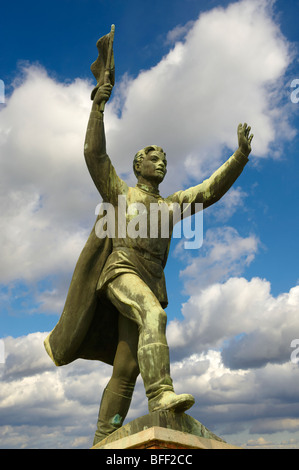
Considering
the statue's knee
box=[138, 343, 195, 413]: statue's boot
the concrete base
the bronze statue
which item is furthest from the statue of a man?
the concrete base

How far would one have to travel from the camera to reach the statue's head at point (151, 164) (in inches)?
267

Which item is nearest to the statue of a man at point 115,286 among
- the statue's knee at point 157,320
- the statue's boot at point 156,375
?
the statue's knee at point 157,320

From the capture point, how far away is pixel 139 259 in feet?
20.7

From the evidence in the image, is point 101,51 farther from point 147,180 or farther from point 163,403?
point 163,403

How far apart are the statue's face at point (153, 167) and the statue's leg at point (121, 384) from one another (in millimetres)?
1787

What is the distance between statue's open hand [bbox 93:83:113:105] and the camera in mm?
6410

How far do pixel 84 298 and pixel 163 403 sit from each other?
5.96 ft

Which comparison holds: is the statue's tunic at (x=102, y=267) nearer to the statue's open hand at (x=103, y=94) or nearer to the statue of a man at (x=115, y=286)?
the statue of a man at (x=115, y=286)

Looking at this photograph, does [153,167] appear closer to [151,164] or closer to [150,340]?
[151,164]

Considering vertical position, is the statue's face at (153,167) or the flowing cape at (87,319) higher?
the statue's face at (153,167)

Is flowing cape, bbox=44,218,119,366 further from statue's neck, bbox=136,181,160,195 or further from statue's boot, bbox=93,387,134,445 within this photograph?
statue's neck, bbox=136,181,160,195

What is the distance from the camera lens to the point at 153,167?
679cm

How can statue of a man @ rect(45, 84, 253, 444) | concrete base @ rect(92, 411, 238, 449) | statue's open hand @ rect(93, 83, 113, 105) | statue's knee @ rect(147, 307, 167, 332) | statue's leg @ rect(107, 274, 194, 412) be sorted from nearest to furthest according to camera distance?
concrete base @ rect(92, 411, 238, 449), statue's leg @ rect(107, 274, 194, 412), statue's knee @ rect(147, 307, 167, 332), statue of a man @ rect(45, 84, 253, 444), statue's open hand @ rect(93, 83, 113, 105)

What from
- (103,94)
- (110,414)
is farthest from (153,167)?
(110,414)
